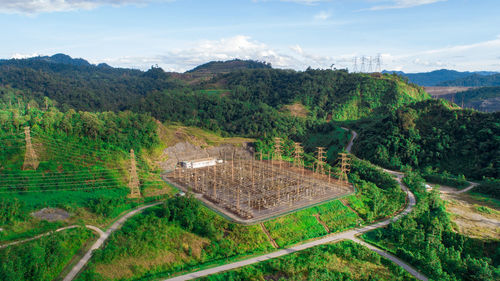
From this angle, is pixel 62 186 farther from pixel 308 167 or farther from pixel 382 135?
pixel 382 135

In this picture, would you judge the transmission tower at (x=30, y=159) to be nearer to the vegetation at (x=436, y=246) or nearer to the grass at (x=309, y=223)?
Result: the grass at (x=309, y=223)

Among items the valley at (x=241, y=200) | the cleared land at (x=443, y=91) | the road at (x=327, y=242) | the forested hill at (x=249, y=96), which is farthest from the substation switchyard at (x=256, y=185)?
the cleared land at (x=443, y=91)

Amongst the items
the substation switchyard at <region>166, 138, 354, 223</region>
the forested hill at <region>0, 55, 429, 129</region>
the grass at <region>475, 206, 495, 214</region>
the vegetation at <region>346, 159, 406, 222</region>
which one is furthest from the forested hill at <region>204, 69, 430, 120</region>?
the grass at <region>475, 206, 495, 214</region>

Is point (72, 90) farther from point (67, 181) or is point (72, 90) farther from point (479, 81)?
point (479, 81)

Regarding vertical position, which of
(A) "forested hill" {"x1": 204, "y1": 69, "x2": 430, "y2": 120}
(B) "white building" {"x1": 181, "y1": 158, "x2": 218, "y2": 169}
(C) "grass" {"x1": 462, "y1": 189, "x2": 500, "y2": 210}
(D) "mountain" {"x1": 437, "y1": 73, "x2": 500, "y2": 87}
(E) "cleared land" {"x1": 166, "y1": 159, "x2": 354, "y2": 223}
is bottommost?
(C) "grass" {"x1": 462, "y1": 189, "x2": 500, "y2": 210}

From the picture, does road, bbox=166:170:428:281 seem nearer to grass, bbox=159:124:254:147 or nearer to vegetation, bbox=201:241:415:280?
vegetation, bbox=201:241:415:280

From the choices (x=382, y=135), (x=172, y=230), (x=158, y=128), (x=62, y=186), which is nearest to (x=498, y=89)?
(x=382, y=135)

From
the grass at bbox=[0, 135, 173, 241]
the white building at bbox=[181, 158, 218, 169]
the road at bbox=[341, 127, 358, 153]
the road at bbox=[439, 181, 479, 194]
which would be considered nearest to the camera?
the grass at bbox=[0, 135, 173, 241]
